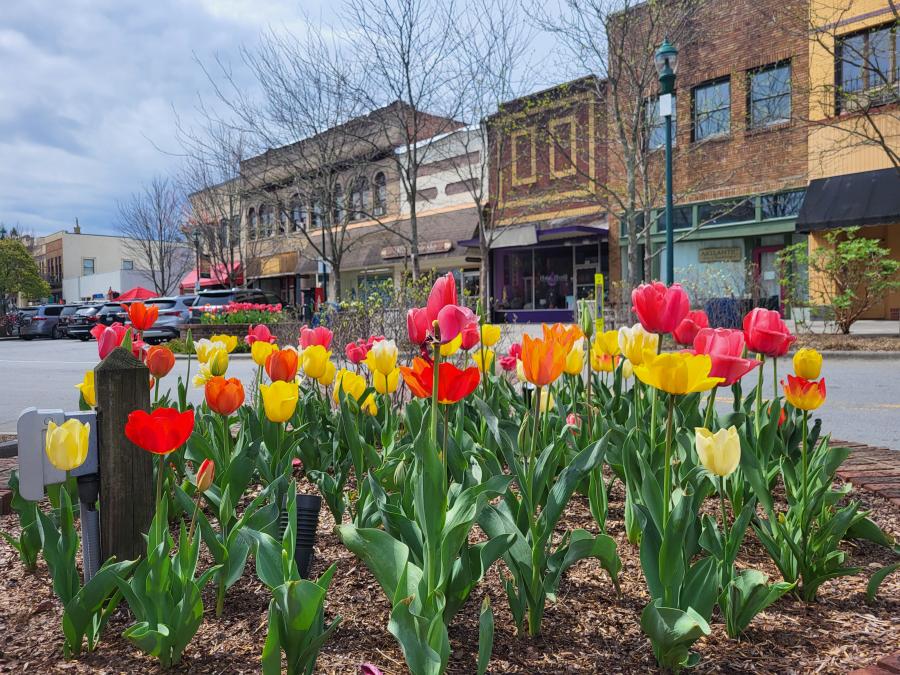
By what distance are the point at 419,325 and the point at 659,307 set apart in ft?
2.89

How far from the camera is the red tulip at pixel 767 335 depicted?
2.34 meters

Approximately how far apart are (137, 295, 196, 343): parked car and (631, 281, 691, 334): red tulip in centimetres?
2032

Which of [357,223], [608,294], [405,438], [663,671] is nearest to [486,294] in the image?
[608,294]

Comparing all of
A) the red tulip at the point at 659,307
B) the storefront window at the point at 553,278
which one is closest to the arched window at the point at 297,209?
the storefront window at the point at 553,278

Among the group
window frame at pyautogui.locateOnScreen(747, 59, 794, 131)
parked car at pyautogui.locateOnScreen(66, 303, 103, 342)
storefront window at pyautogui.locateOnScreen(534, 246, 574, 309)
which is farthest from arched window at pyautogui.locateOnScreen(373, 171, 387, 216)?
window frame at pyautogui.locateOnScreen(747, 59, 794, 131)

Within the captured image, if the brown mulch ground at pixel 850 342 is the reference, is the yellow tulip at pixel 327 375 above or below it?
above

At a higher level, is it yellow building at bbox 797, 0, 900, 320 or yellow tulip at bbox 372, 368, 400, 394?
yellow building at bbox 797, 0, 900, 320

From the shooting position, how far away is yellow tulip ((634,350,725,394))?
170cm

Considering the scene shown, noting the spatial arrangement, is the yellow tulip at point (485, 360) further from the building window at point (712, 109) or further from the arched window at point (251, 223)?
the arched window at point (251, 223)

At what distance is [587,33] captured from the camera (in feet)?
46.3

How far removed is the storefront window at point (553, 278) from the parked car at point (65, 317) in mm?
21082

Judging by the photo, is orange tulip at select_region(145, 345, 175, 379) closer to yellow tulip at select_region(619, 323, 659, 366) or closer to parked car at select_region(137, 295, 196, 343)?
yellow tulip at select_region(619, 323, 659, 366)

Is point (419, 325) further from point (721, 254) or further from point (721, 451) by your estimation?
point (721, 254)

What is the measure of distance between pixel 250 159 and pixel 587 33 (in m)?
10.9
